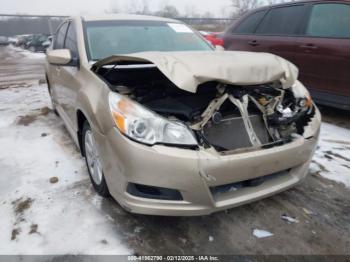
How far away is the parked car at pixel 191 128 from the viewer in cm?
179

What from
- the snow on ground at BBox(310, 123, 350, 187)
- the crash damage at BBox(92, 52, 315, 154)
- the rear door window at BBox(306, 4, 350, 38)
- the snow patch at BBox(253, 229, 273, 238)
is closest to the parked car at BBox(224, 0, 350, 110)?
the rear door window at BBox(306, 4, 350, 38)

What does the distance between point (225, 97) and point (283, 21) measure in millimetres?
3370

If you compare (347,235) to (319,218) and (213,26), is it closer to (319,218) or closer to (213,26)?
(319,218)

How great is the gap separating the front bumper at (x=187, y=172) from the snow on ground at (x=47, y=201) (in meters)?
0.37

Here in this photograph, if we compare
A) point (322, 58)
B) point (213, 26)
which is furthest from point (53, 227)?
point (213, 26)

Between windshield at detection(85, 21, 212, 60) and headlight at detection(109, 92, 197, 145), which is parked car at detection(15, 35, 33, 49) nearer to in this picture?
windshield at detection(85, 21, 212, 60)

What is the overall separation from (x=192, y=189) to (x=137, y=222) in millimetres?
667

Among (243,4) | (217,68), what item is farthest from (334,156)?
(243,4)

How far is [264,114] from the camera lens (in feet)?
7.34

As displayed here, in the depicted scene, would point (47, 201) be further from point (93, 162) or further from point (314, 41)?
point (314, 41)

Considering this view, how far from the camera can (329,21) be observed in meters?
4.17

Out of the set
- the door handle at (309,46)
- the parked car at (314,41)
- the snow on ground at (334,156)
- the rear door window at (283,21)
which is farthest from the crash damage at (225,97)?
the rear door window at (283,21)

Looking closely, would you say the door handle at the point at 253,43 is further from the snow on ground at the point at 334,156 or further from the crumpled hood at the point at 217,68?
the crumpled hood at the point at 217,68

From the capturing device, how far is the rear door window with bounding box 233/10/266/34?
521 cm
